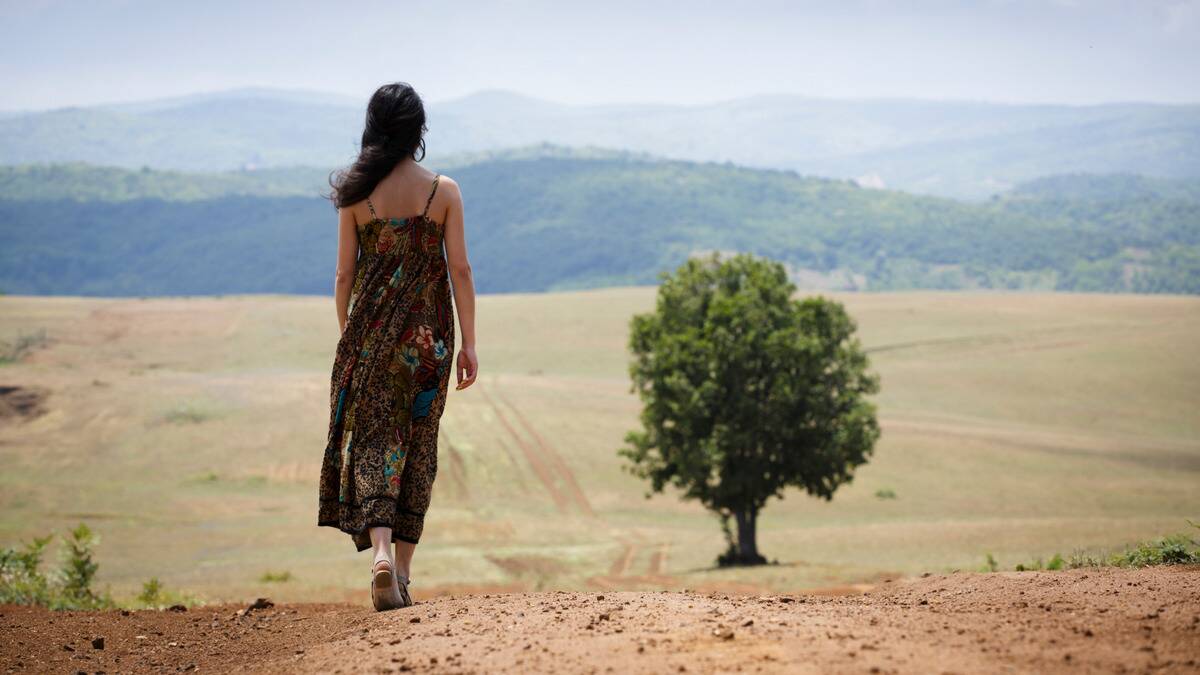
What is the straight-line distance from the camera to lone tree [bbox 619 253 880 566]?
23.9m

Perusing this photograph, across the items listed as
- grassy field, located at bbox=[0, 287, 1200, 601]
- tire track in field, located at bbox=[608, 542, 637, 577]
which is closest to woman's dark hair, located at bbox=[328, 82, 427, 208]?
grassy field, located at bbox=[0, 287, 1200, 601]

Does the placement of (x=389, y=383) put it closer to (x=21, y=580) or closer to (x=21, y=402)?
(x=21, y=580)

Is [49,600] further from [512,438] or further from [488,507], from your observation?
[512,438]

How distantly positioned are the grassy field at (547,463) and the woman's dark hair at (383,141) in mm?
10634

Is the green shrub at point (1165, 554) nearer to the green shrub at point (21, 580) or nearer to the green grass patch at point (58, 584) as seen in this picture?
the green grass patch at point (58, 584)

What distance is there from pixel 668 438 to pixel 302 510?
49.5 ft

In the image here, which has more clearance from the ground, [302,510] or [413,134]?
[413,134]

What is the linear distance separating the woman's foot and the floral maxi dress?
203mm

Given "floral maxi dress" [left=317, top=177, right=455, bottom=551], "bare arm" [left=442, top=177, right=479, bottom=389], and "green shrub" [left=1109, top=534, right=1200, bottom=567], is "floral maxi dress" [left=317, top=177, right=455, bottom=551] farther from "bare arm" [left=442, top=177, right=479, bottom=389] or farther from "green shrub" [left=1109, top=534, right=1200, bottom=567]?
"green shrub" [left=1109, top=534, right=1200, bottom=567]

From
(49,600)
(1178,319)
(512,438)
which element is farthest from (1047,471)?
(1178,319)

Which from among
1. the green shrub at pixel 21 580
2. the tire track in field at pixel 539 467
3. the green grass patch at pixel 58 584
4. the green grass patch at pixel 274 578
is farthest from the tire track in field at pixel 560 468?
the green shrub at pixel 21 580

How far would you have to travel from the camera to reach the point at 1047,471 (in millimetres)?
43062

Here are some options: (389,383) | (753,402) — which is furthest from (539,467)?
(389,383)

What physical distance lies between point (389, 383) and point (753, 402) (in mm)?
18536
